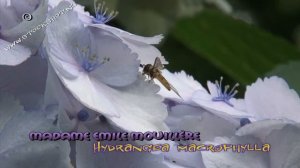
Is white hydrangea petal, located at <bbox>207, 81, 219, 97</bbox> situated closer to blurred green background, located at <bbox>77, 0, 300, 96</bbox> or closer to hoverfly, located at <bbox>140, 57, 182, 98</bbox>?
hoverfly, located at <bbox>140, 57, 182, 98</bbox>

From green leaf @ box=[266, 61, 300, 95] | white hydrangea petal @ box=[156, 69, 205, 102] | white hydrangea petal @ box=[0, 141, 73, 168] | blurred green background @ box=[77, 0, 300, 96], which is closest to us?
white hydrangea petal @ box=[0, 141, 73, 168]

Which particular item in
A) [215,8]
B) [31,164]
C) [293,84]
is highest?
[215,8]

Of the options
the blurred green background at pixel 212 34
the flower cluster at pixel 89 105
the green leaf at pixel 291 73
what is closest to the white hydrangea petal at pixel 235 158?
the flower cluster at pixel 89 105

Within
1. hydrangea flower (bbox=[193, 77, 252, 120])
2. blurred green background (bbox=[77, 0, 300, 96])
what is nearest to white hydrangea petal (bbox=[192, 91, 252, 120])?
hydrangea flower (bbox=[193, 77, 252, 120])

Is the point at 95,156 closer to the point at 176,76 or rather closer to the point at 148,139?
the point at 148,139

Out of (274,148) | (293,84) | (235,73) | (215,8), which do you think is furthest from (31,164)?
(215,8)

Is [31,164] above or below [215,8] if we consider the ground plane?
below

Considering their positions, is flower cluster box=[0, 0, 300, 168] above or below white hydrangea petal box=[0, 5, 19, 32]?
below
